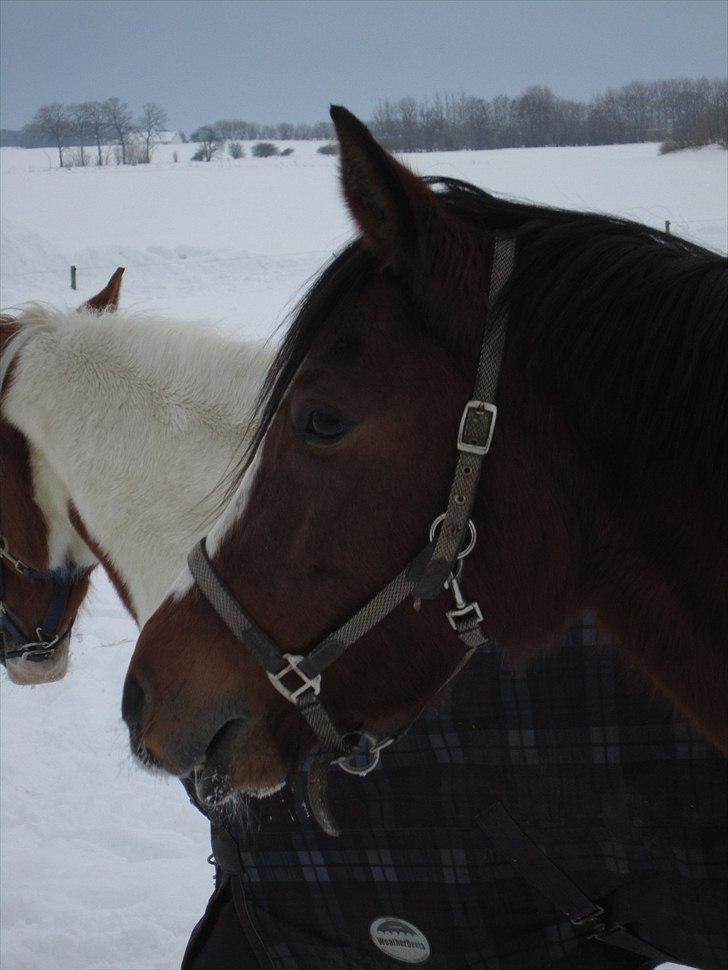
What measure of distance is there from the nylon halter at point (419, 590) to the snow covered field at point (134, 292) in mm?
332

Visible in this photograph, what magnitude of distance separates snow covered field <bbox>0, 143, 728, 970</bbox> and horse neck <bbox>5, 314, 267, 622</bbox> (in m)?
0.22

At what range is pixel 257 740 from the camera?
1.30 m

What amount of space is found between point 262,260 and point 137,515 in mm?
16393

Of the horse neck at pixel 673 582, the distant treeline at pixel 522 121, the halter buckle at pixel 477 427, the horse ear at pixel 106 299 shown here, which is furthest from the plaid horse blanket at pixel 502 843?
the distant treeline at pixel 522 121

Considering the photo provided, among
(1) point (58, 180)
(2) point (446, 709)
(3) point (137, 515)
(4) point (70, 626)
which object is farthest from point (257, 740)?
(1) point (58, 180)

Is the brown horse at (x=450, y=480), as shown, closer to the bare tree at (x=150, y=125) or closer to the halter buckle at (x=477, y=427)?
the halter buckle at (x=477, y=427)

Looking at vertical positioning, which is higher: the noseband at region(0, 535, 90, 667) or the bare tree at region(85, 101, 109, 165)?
the bare tree at region(85, 101, 109, 165)

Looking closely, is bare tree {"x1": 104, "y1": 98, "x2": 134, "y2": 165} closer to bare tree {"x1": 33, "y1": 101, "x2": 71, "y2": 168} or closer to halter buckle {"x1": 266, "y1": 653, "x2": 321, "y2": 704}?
bare tree {"x1": 33, "y1": 101, "x2": 71, "y2": 168}

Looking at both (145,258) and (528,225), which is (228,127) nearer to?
(145,258)

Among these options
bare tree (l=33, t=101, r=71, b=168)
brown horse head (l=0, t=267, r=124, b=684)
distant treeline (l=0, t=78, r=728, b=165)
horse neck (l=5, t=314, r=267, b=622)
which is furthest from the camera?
bare tree (l=33, t=101, r=71, b=168)

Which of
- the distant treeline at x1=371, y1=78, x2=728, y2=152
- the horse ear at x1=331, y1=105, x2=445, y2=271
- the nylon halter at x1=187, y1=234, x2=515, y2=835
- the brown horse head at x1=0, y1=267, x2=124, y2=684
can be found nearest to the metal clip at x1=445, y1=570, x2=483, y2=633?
the nylon halter at x1=187, y1=234, x2=515, y2=835

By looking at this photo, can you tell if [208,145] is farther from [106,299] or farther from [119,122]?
[106,299]

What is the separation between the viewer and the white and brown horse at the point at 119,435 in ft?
7.44

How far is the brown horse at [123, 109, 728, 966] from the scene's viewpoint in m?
1.15
